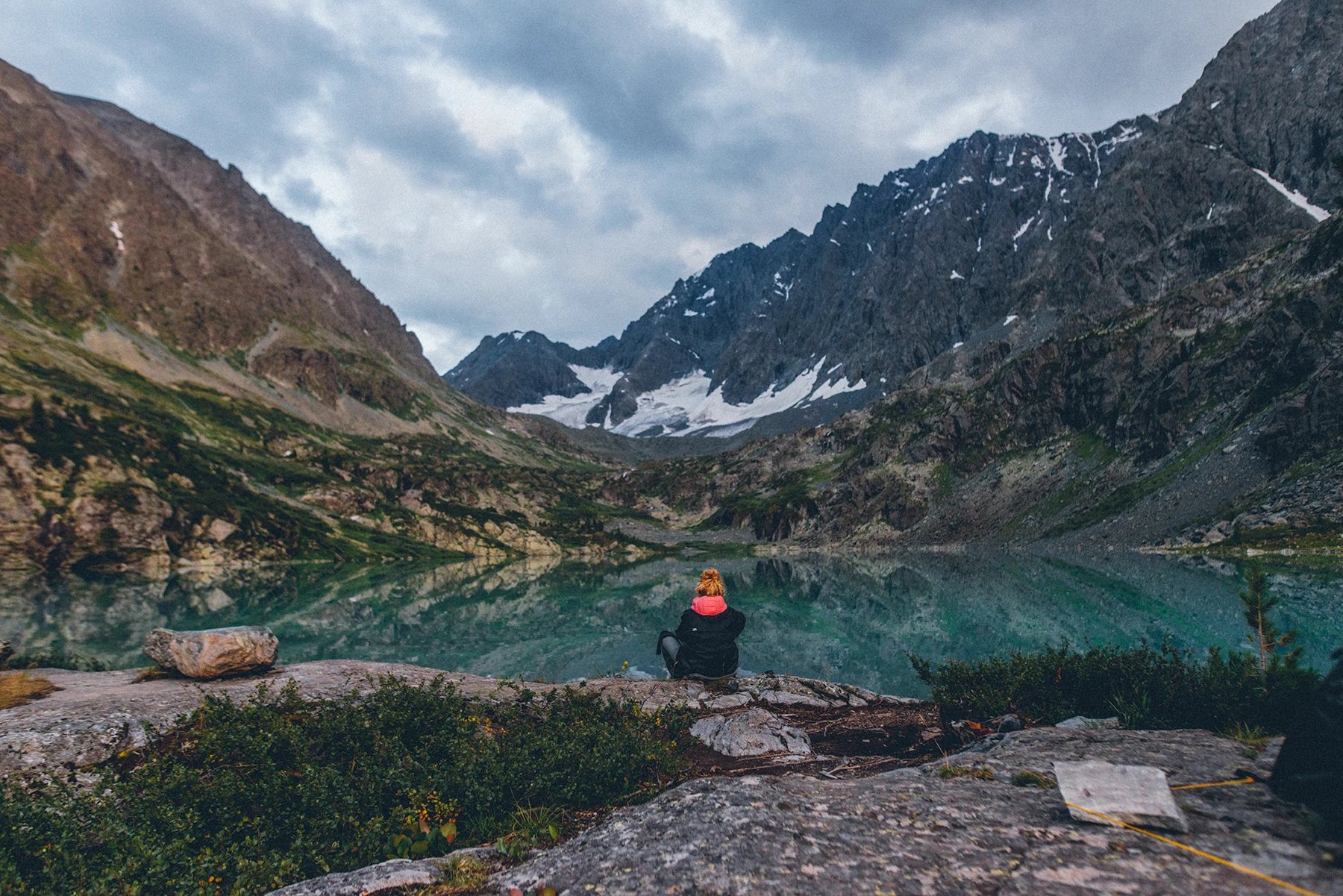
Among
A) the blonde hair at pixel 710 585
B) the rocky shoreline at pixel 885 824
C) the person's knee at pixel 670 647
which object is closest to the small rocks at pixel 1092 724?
the rocky shoreline at pixel 885 824

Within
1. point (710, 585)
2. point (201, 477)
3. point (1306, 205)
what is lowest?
point (710, 585)

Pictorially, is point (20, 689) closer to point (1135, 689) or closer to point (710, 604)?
point (710, 604)

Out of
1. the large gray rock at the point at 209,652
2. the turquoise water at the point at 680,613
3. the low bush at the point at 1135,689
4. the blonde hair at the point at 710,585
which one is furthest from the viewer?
the turquoise water at the point at 680,613

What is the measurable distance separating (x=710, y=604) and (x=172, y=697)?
1216 centimetres

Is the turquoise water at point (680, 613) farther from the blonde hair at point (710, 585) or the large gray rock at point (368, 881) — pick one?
the large gray rock at point (368, 881)

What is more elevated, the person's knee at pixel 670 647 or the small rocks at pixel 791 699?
the person's knee at pixel 670 647

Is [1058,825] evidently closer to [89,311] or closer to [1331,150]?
[89,311]

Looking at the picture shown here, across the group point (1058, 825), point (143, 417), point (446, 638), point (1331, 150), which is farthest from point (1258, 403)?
point (143, 417)

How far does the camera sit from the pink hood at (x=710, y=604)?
16.8 m

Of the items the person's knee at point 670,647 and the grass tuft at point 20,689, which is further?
the person's knee at point 670,647

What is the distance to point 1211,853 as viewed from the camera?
4.87 meters

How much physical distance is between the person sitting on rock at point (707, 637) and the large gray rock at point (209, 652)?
33.9 feet

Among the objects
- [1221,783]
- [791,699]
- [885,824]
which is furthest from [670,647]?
[1221,783]

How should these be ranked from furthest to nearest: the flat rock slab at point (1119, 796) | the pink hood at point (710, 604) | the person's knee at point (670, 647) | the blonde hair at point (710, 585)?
the person's knee at point (670, 647) < the pink hood at point (710, 604) < the blonde hair at point (710, 585) < the flat rock slab at point (1119, 796)
